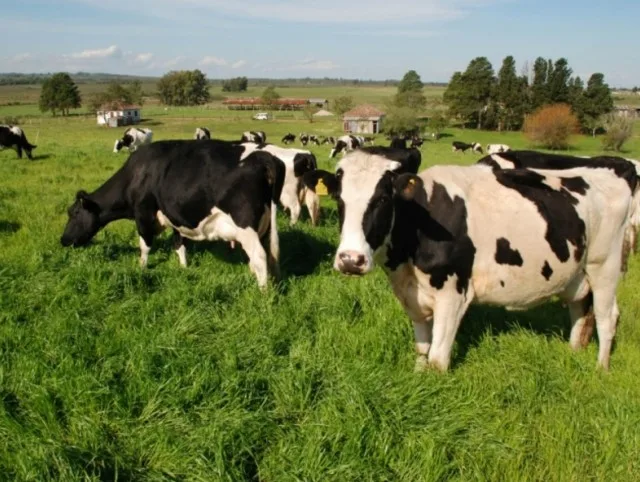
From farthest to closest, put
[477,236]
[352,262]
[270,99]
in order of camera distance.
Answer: [270,99], [477,236], [352,262]

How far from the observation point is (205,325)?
5.20m

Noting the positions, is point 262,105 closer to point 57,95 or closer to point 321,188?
point 57,95

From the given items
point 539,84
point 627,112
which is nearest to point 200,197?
point 539,84

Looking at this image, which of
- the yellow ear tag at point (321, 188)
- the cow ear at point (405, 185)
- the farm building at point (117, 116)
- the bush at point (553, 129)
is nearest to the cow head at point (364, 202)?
the cow ear at point (405, 185)

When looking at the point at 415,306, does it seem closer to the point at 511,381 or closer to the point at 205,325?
the point at 511,381

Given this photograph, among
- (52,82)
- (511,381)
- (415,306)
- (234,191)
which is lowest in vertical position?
(511,381)

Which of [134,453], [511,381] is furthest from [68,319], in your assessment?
[511,381]

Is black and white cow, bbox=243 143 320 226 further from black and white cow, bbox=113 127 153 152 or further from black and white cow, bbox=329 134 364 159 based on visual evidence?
black and white cow, bbox=329 134 364 159

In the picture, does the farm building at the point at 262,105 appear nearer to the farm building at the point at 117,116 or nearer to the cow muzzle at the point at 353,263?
the farm building at the point at 117,116

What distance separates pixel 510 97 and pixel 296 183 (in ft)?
244

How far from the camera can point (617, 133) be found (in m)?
54.2

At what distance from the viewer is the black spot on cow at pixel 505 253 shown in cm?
445

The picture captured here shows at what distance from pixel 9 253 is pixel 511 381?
679 cm

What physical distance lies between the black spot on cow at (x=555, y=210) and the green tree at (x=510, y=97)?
Result: 78056 mm
